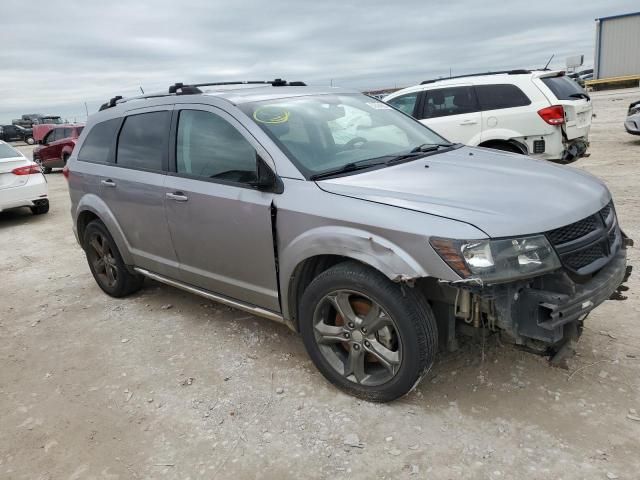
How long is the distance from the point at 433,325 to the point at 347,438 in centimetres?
75

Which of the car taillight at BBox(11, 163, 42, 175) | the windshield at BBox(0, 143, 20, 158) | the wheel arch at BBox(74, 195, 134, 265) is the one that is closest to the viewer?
the wheel arch at BBox(74, 195, 134, 265)

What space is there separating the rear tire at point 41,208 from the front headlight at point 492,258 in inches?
366

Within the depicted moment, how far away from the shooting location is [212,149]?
3.64 meters

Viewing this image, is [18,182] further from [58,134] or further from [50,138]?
[50,138]

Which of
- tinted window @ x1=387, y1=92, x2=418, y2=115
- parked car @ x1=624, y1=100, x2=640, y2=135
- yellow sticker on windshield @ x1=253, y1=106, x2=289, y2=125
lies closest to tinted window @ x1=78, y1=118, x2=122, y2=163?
yellow sticker on windshield @ x1=253, y1=106, x2=289, y2=125

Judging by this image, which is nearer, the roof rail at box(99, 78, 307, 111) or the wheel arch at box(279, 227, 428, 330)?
the wheel arch at box(279, 227, 428, 330)

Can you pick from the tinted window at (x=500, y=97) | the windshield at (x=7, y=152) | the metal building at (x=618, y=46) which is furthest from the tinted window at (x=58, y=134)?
the metal building at (x=618, y=46)

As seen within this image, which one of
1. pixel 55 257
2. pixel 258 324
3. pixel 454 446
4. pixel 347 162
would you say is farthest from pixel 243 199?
pixel 55 257

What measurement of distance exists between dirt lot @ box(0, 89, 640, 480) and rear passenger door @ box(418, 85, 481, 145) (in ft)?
13.3

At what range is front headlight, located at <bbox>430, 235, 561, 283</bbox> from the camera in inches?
96.4

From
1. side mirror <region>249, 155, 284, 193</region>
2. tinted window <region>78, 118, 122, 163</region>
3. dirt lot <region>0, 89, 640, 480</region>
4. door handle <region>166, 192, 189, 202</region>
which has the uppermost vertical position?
tinted window <region>78, 118, 122, 163</region>

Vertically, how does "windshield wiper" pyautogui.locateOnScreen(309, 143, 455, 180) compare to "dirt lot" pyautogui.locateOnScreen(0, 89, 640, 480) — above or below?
above

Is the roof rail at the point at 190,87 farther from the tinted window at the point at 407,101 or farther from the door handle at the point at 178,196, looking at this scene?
the tinted window at the point at 407,101

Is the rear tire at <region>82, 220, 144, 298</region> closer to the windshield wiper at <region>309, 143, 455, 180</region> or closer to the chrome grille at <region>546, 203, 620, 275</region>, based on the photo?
the windshield wiper at <region>309, 143, 455, 180</region>
